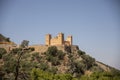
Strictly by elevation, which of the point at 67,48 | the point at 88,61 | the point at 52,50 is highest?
the point at 67,48

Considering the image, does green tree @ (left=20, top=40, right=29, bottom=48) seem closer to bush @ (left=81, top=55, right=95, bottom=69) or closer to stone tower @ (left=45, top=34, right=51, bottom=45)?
stone tower @ (left=45, top=34, right=51, bottom=45)

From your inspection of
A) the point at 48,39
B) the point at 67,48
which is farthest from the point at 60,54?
the point at 48,39

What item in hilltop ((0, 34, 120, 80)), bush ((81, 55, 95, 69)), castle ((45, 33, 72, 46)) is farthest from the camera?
castle ((45, 33, 72, 46))

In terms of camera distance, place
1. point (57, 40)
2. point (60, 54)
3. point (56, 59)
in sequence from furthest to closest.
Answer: point (57, 40) → point (60, 54) → point (56, 59)

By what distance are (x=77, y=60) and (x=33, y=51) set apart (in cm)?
488

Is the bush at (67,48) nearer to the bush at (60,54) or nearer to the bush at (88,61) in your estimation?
the bush at (60,54)

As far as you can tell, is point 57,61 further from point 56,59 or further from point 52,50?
point 52,50

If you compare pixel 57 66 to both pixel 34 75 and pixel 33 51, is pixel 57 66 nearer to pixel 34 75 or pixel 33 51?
pixel 33 51

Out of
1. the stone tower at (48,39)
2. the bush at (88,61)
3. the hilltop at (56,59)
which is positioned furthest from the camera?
the stone tower at (48,39)

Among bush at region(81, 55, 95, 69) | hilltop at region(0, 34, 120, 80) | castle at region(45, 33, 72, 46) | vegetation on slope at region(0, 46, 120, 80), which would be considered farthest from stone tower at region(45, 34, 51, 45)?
bush at region(81, 55, 95, 69)

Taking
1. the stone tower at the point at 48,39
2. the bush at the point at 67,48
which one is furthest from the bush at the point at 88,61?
the stone tower at the point at 48,39

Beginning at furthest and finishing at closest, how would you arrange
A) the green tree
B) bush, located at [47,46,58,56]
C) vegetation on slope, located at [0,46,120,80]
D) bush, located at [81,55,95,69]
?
1. bush, located at [81,55,95,69]
2. bush, located at [47,46,58,56]
3. the green tree
4. vegetation on slope, located at [0,46,120,80]

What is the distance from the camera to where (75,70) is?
111ft

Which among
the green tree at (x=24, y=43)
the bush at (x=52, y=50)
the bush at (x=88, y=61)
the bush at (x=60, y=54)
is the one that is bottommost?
the bush at (x=88, y=61)
